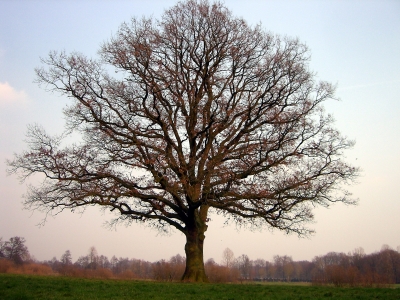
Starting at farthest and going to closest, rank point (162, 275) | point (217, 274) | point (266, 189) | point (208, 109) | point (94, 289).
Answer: point (217, 274)
point (162, 275)
point (208, 109)
point (266, 189)
point (94, 289)

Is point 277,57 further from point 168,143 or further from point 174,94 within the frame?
point 168,143

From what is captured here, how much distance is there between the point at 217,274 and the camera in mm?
27438

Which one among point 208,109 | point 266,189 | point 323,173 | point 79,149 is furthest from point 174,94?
point 323,173

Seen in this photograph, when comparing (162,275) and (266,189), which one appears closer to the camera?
(266,189)

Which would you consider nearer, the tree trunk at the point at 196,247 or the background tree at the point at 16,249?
the tree trunk at the point at 196,247

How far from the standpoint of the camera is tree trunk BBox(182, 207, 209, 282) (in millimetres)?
19803

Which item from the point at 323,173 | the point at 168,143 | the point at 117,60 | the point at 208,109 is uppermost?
the point at 117,60

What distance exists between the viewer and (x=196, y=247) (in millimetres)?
20562

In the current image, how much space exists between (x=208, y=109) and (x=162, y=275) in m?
10.9

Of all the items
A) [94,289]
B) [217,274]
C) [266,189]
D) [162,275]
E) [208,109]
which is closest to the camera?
[94,289]

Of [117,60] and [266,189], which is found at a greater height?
[117,60]

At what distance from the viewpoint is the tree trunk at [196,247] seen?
19.8 m

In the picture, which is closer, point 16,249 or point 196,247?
point 196,247

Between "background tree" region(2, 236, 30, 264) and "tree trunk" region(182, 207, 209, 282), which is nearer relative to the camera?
"tree trunk" region(182, 207, 209, 282)
